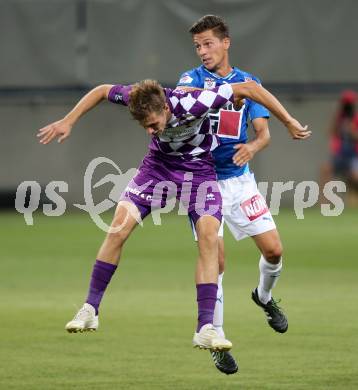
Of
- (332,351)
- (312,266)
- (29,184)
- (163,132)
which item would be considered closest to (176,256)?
(312,266)

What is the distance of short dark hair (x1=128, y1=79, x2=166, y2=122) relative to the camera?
832cm

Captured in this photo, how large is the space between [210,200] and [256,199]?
1357 mm

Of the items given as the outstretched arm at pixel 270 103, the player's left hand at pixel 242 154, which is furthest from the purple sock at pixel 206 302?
the outstretched arm at pixel 270 103

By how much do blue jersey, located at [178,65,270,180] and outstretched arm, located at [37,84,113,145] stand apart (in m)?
1.00

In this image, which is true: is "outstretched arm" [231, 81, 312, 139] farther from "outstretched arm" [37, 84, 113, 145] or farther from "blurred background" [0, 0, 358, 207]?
"blurred background" [0, 0, 358, 207]

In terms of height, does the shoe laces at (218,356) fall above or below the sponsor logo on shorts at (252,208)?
below

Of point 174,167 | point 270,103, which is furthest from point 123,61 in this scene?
point 270,103

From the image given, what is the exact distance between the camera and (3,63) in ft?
A: 68.8

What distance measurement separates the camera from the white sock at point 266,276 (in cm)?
1048

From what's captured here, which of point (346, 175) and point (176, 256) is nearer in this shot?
point (176, 256)

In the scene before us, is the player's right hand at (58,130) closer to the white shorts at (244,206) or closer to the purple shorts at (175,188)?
the purple shorts at (175,188)

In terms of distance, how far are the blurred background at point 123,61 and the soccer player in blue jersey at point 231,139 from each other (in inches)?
445

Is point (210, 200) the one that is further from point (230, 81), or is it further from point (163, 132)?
point (230, 81)

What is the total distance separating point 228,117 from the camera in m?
9.80
